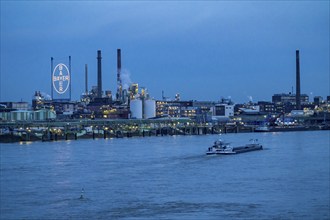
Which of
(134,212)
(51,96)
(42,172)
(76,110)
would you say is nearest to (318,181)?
(134,212)

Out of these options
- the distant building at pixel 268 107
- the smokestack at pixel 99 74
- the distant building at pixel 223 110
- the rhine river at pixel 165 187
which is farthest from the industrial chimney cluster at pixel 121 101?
the rhine river at pixel 165 187

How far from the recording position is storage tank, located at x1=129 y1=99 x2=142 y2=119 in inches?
2613

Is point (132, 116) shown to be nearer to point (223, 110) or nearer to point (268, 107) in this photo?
point (223, 110)

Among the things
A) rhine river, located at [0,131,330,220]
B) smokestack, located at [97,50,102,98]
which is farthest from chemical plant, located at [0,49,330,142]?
rhine river, located at [0,131,330,220]

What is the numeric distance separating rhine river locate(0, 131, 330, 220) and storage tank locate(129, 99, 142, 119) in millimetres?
38508

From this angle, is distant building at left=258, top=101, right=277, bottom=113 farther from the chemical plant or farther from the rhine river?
the rhine river

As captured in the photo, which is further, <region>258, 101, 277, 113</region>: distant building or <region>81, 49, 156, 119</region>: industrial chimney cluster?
<region>258, 101, 277, 113</region>: distant building

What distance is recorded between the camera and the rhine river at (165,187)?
1421 cm

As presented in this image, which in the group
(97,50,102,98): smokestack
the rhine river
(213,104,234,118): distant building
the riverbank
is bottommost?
the rhine river

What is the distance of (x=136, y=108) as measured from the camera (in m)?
66.5

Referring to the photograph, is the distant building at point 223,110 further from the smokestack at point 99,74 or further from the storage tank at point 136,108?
the storage tank at point 136,108

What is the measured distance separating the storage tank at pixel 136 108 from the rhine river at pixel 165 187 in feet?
126

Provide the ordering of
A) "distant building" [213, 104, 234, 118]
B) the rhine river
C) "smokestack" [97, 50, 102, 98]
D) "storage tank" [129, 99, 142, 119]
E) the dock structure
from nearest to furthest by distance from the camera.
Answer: the rhine river < the dock structure < "storage tank" [129, 99, 142, 119] < "smokestack" [97, 50, 102, 98] < "distant building" [213, 104, 234, 118]

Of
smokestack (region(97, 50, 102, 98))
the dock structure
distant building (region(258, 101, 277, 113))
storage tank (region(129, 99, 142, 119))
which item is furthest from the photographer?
distant building (region(258, 101, 277, 113))
